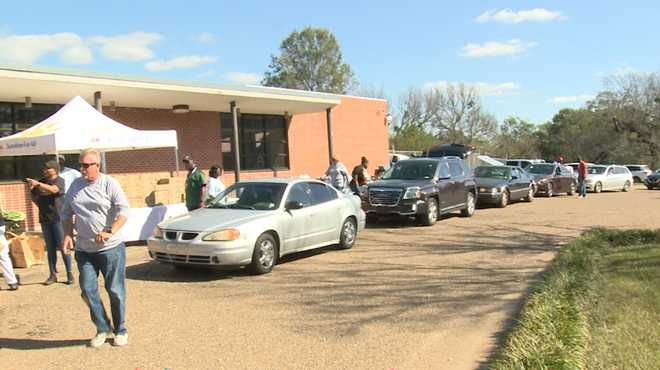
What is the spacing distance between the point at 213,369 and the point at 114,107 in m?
15.2

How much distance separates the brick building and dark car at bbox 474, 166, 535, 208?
5.87 m

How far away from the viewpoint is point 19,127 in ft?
52.9

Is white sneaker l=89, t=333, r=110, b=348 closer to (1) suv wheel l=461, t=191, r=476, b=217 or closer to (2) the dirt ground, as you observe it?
(2) the dirt ground

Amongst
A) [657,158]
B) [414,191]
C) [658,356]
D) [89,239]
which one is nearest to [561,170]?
[414,191]

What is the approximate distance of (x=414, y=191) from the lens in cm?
1406

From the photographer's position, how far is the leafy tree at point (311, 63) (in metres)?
65.6

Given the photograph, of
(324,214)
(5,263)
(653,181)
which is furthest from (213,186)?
(653,181)

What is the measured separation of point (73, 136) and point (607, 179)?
1049 inches

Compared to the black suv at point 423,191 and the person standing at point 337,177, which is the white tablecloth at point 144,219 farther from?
the black suv at point 423,191

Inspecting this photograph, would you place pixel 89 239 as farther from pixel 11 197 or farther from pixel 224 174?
pixel 224 174

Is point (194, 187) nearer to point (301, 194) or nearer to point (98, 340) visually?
point (301, 194)

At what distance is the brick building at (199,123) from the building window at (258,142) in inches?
1.6

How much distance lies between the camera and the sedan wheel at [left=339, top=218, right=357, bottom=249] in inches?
426

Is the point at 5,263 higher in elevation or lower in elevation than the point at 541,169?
lower
